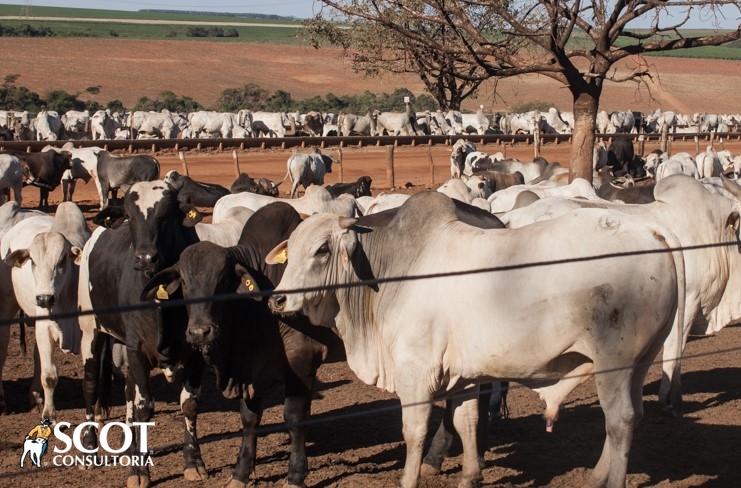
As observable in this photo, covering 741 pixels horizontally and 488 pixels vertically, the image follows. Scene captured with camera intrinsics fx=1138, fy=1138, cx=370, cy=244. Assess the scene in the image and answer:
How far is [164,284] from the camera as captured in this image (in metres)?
7.69

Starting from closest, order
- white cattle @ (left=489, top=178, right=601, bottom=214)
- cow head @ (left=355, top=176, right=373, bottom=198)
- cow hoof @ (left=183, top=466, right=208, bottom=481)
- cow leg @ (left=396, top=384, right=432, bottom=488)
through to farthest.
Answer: cow leg @ (left=396, top=384, right=432, bottom=488), cow hoof @ (left=183, top=466, right=208, bottom=481), white cattle @ (left=489, top=178, right=601, bottom=214), cow head @ (left=355, top=176, right=373, bottom=198)

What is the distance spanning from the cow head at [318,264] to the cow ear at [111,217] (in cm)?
247

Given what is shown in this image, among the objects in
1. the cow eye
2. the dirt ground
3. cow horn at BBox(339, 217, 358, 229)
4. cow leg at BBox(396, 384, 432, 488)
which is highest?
cow horn at BBox(339, 217, 358, 229)

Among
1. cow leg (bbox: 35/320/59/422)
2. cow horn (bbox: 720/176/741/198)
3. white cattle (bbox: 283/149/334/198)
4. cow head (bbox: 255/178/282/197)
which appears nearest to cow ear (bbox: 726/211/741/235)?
cow horn (bbox: 720/176/741/198)

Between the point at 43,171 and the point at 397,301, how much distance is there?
19.1 metres

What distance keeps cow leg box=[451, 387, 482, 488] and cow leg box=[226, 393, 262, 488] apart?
1360 millimetres

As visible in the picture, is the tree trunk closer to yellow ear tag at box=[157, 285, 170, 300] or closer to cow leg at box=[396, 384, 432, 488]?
yellow ear tag at box=[157, 285, 170, 300]

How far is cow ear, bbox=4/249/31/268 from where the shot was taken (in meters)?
9.41

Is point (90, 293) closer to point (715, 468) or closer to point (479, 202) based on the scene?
point (715, 468)

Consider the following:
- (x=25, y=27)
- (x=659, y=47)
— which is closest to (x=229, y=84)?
(x=25, y=27)

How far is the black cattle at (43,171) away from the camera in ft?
79.4

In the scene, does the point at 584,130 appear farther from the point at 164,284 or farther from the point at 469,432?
the point at 164,284

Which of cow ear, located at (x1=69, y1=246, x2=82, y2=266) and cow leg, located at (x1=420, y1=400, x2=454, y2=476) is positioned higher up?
cow ear, located at (x1=69, y1=246, x2=82, y2=266)

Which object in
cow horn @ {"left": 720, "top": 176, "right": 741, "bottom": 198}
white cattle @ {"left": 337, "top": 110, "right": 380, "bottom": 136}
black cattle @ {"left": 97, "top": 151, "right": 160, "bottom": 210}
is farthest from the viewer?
white cattle @ {"left": 337, "top": 110, "right": 380, "bottom": 136}
